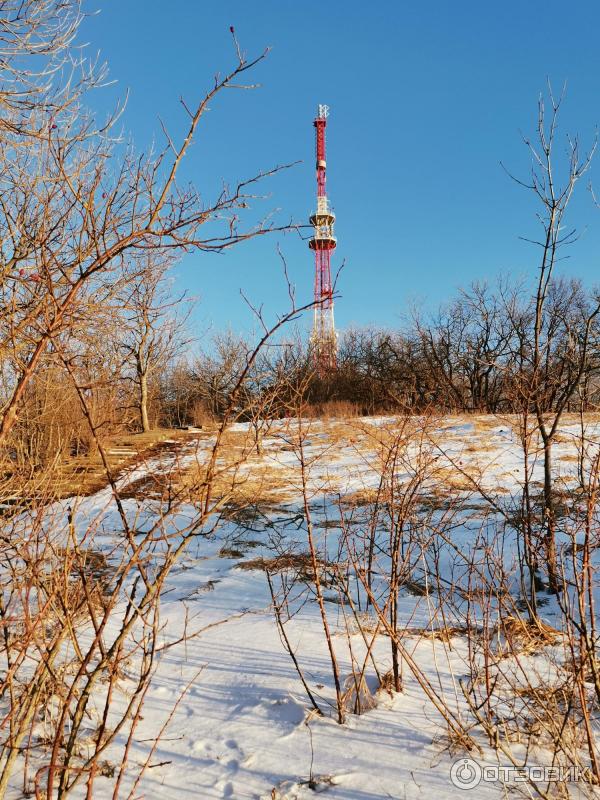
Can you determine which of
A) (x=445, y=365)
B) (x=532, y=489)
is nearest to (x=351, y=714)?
(x=532, y=489)

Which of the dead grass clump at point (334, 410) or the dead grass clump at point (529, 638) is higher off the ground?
the dead grass clump at point (334, 410)

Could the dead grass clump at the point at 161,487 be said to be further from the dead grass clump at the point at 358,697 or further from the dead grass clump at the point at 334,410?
the dead grass clump at the point at 334,410

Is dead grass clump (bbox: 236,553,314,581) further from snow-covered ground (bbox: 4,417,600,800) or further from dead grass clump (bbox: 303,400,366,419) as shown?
dead grass clump (bbox: 303,400,366,419)

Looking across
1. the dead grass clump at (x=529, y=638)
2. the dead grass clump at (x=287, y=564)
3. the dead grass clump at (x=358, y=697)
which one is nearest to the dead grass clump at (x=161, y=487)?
the dead grass clump at (x=358, y=697)

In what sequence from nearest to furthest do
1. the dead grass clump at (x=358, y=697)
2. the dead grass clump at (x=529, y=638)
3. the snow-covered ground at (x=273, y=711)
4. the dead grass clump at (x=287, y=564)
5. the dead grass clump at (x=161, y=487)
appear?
the dead grass clump at (x=161, y=487) < the snow-covered ground at (x=273, y=711) < the dead grass clump at (x=358, y=697) < the dead grass clump at (x=529, y=638) < the dead grass clump at (x=287, y=564)

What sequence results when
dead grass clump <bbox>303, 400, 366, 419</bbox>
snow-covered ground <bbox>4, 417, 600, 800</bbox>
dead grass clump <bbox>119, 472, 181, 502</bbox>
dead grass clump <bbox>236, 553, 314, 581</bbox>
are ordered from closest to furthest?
1. dead grass clump <bbox>119, 472, 181, 502</bbox>
2. snow-covered ground <bbox>4, 417, 600, 800</bbox>
3. dead grass clump <bbox>236, 553, 314, 581</bbox>
4. dead grass clump <bbox>303, 400, 366, 419</bbox>

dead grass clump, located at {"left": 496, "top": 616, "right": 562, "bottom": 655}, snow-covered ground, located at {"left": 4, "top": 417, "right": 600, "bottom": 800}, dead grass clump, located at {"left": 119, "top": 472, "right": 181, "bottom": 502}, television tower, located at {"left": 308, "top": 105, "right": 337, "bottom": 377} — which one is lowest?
snow-covered ground, located at {"left": 4, "top": 417, "right": 600, "bottom": 800}

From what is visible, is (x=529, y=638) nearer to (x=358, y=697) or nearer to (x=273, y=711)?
(x=358, y=697)

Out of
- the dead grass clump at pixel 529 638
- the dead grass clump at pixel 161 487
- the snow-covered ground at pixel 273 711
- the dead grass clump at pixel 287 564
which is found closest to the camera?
the dead grass clump at pixel 161 487

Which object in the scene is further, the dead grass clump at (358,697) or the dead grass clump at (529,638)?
A: the dead grass clump at (529,638)

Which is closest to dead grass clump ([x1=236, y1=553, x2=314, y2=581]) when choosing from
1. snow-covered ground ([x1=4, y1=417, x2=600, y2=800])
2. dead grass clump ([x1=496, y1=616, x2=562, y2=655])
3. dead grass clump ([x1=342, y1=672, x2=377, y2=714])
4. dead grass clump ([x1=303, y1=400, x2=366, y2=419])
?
snow-covered ground ([x1=4, y1=417, x2=600, y2=800])

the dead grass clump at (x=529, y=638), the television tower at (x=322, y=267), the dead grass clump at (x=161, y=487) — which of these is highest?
the television tower at (x=322, y=267)

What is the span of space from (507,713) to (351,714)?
0.79 m

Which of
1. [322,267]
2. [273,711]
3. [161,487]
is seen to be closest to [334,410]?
[322,267]
